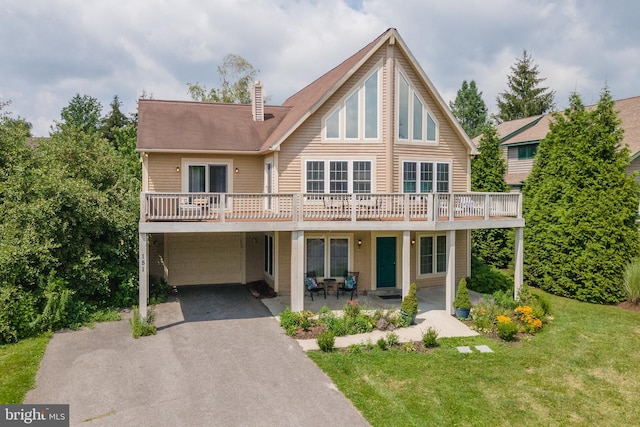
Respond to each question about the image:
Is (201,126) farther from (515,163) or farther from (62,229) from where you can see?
(515,163)

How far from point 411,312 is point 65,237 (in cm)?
1090

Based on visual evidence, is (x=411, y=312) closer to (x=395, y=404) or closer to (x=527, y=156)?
(x=395, y=404)

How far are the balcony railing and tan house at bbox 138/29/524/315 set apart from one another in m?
0.05

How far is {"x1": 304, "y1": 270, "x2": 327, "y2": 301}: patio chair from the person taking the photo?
53.2 feet

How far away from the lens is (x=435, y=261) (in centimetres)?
1875

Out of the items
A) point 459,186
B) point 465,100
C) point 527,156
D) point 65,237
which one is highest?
point 465,100

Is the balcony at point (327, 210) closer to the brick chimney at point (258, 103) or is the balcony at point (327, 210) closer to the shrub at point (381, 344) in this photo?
the shrub at point (381, 344)

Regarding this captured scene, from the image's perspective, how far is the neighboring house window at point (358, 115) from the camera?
16875 millimetres

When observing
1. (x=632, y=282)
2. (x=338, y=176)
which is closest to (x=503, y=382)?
(x=338, y=176)

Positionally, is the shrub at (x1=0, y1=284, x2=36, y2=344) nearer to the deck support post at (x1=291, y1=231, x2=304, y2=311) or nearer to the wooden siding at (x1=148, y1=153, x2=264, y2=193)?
the wooden siding at (x1=148, y1=153, x2=264, y2=193)

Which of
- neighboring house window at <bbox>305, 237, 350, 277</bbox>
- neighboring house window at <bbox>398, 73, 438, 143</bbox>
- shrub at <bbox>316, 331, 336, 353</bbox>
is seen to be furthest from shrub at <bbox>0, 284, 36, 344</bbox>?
neighboring house window at <bbox>398, 73, 438, 143</bbox>

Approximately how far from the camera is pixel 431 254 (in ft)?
61.2

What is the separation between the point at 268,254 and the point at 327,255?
2897 millimetres

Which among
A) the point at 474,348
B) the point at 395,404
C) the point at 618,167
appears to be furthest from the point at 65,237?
the point at 618,167
